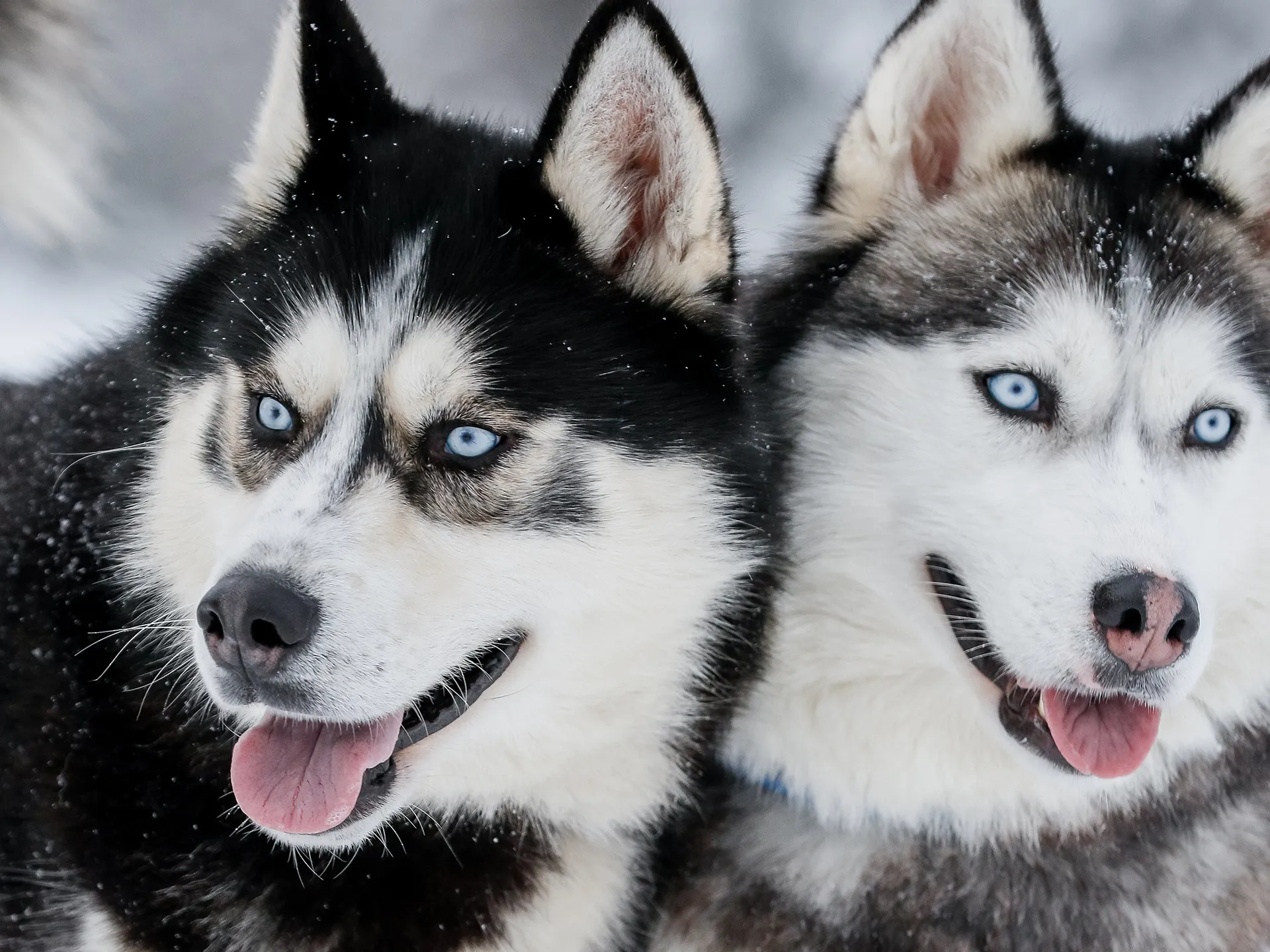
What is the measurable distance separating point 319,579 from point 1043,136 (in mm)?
1445

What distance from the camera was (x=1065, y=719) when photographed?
5.64 ft

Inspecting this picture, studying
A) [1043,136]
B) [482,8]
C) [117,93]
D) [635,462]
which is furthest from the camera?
[482,8]

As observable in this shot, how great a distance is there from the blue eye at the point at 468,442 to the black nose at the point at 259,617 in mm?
308

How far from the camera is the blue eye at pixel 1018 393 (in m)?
1.75

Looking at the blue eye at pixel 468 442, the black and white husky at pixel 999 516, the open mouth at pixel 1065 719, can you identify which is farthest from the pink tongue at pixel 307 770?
the open mouth at pixel 1065 719

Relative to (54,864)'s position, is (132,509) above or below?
above

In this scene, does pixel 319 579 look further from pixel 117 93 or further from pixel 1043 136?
pixel 117 93

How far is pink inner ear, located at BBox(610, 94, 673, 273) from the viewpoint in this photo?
1645 millimetres

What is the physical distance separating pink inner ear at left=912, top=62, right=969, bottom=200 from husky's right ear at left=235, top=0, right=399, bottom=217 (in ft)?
3.15

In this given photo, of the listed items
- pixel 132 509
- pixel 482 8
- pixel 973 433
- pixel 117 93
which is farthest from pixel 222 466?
pixel 482 8

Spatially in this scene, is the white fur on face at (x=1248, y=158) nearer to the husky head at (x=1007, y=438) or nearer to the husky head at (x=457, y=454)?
the husky head at (x=1007, y=438)

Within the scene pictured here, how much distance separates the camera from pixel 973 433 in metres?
1.76

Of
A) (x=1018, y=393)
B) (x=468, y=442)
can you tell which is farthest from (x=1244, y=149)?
(x=468, y=442)

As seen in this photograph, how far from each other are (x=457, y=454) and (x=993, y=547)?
79cm
